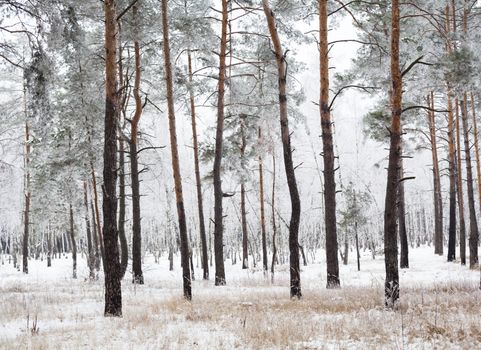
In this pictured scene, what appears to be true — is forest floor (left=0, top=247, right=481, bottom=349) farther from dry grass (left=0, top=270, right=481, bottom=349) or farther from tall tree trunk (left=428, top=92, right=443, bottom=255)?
tall tree trunk (left=428, top=92, right=443, bottom=255)

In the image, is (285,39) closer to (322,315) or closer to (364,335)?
(322,315)

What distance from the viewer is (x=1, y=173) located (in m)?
10.3

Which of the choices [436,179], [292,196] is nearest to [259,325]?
[292,196]

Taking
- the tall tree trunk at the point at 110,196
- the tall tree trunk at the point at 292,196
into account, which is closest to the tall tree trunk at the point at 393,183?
the tall tree trunk at the point at 292,196

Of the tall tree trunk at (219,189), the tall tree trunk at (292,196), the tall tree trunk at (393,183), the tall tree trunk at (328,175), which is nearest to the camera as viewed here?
the tall tree trunk at (393,183)

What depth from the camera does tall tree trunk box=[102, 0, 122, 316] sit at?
24.6 feet

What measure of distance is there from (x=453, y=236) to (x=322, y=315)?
50.1 feet

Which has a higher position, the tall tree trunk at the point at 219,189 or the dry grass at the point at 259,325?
the tall tree trunk at the point at 219,189

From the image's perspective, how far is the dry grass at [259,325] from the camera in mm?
5020

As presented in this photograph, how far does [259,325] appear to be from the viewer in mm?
5883

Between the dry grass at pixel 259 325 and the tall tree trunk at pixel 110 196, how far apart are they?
457 millimetres

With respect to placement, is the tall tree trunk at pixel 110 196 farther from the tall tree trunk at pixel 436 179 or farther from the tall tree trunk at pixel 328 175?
the tall tree trunk at pixel 436 179

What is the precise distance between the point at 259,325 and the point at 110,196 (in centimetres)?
352

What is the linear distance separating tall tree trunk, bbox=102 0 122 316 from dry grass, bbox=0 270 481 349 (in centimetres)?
46
